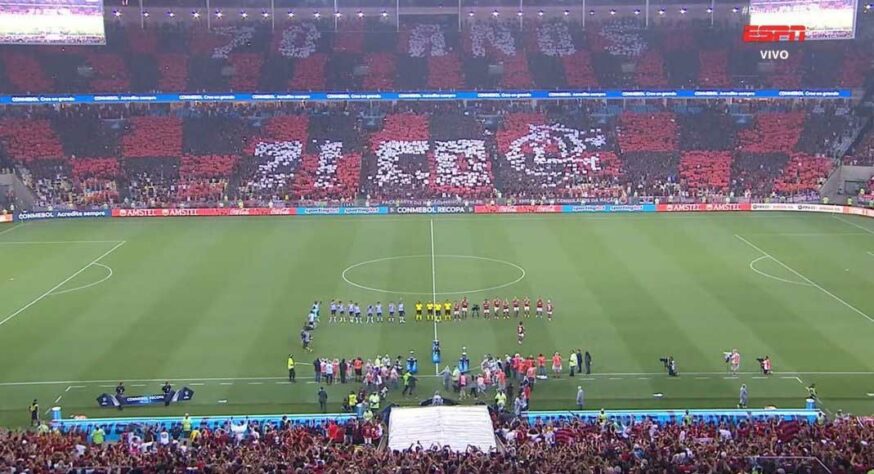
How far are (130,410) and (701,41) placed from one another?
212 feet

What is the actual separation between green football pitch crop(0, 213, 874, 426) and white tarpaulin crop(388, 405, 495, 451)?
6.14m

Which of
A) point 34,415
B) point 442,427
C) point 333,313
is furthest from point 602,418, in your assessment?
point 34,415

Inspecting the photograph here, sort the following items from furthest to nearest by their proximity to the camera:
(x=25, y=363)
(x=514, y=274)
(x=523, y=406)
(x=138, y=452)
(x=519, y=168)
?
1. (x=519, y=168)
2. (x=514, y=274)
3. (x=25, y=363)
4. (x=523, y=406)
5. (x=138, y=452)


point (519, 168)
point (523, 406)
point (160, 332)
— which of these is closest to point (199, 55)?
point (519, 168)

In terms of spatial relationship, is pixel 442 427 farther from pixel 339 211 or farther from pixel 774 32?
pixel 774 32

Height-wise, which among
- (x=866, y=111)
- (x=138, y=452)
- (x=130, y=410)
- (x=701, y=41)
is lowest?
(x=130, y=410)

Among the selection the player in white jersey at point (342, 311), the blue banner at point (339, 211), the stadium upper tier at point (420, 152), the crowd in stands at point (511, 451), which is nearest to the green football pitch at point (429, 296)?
the player in white jersey at point (342, 311)

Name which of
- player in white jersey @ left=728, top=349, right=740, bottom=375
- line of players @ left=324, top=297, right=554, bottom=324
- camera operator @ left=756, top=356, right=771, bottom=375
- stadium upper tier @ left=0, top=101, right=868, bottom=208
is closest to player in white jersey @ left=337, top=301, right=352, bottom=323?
line of players @ left=324, top=297, right=554, bottom=324

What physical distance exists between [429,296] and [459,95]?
117ft

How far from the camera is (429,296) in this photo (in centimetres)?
4031

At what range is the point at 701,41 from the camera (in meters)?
80.3

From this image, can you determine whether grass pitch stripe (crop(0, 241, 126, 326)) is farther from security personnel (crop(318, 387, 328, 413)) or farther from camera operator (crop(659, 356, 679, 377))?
camera operator (crop(659, 356, 679, 377))

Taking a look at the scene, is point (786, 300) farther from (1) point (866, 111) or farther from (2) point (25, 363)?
(1) point (866, 111)

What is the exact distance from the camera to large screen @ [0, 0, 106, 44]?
2190 inches
